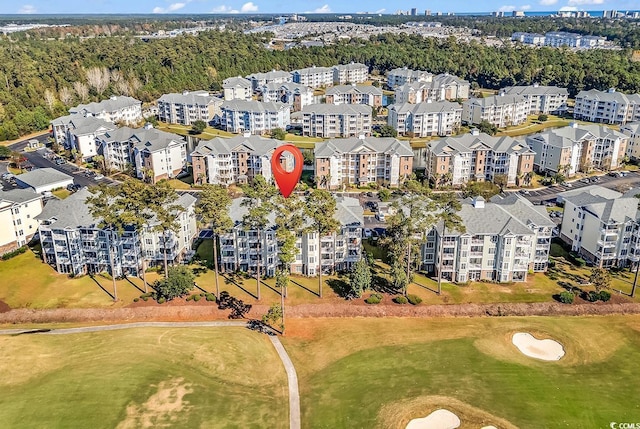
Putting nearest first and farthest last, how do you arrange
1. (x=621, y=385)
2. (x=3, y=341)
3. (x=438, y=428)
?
(x=438, y=428) → (x=621, y=385) → (x=3, y=341)

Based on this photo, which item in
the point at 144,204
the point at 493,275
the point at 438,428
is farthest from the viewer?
the point at 493,275

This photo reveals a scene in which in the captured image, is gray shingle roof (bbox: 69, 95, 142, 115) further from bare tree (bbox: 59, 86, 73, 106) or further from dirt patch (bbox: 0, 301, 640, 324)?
dirt patch (bbox: 0, 301, 640, 324)

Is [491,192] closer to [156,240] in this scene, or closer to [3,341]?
[156,240]

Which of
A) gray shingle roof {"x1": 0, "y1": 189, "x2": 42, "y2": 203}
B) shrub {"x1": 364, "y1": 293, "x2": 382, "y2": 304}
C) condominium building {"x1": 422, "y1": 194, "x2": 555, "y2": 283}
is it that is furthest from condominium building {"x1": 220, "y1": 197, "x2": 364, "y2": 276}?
gray shingle roof {"x1": 0, "y1": 189, "x2": 42, "y2": 203}

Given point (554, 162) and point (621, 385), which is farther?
point (554, 162)

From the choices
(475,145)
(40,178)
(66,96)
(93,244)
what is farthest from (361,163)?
(66,96)

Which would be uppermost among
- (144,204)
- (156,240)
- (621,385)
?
(144,204)

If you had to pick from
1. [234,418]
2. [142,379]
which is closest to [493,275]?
[234,418]
